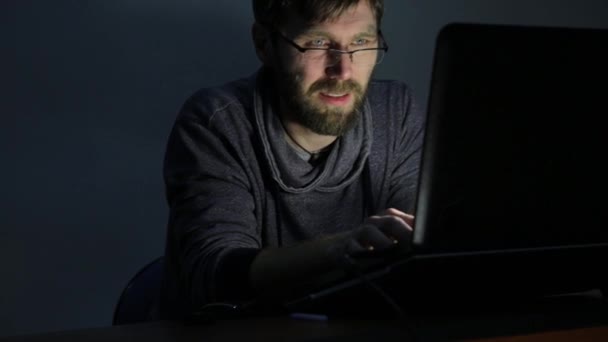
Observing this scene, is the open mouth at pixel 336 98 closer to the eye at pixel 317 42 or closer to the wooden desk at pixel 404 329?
the eye at pixel 317 42

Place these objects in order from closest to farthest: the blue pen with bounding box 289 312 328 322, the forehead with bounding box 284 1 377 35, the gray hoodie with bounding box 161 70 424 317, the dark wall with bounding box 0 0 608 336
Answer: the blue pen with bounding box 289 312 328 322
the gray hoodie with bounding box 161 70 424 317
the forehead with bounding box 284 1 377 35
the dark wall with bounding box 0 0 608 336

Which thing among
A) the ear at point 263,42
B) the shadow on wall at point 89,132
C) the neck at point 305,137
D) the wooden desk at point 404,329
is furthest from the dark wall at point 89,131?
the wooden desk at point 404,329

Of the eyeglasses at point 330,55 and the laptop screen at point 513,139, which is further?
the eyeglasses at point 330,55

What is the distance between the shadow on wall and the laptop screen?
1.62 metres

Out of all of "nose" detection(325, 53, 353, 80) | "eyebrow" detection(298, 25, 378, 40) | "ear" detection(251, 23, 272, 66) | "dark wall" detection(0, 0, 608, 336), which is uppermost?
"eyebrow" detection(298, 25, 378, 40)

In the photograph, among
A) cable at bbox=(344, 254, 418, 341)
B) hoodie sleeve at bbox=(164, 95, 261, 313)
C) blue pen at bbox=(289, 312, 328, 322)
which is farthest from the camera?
hoodie sleeve at bbox=(164, 95, 261, 313)

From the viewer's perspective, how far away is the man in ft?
4.96

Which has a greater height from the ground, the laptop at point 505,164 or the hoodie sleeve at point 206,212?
the laptop at point 505,164

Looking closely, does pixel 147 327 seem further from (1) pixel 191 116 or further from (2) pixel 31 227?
(2) pixel 31 227

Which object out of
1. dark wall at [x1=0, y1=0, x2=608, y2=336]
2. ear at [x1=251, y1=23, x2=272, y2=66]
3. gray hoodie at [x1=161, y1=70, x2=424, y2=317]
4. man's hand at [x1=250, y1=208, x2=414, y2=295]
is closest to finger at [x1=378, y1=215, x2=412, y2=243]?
man's hand at [x1=250, y1=208, x2=414, y2=295]

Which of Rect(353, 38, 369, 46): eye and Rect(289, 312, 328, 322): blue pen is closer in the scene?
Rect(289, 312, 328, 322): blue pen

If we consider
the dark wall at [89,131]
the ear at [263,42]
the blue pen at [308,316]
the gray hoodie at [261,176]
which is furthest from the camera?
the dark wall at [89,131]

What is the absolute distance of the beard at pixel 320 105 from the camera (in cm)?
159

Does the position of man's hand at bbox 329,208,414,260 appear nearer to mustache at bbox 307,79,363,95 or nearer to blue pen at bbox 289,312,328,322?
blue pen at bbox 289,312,328,322
